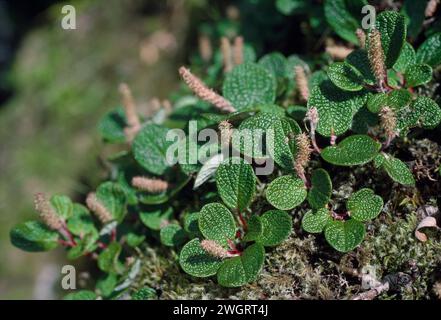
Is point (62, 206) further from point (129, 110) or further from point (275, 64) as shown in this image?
point (275, 64)

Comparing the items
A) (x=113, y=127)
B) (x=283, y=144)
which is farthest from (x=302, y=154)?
(x=113, y=127)

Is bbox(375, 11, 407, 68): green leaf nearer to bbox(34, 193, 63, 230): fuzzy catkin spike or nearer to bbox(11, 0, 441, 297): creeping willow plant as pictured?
bbox(11, 0, 441, 297): creeping willow plant

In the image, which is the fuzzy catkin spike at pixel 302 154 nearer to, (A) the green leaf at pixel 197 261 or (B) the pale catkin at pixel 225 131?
(B) the pale catkin at pixel 225 131

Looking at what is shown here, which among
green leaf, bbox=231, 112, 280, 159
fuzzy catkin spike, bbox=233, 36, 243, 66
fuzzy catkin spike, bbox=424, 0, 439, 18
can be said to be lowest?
green leaf, bbox=231, 112, 280, 159

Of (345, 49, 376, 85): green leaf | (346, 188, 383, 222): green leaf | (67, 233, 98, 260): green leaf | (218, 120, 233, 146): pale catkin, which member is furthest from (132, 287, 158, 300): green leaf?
(345, 49, 376, 85): green leaf

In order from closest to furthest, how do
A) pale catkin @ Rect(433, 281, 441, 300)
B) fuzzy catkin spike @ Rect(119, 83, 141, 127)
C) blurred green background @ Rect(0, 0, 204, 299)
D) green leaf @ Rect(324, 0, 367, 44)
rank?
1. pale catkin @ Rect(433, 281, 441, 300)
2. green leaf @ Rect(324, 0, 367, 44)
3. fuzzy catkin spike @ Rect(119, 83, 141, 127)
4. blurred green background @ Rect(0, 0, 204, 299)

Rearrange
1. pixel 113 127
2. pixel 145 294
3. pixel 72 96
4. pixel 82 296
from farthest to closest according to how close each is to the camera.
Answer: pixel 72 96 < pixel 113 127 < pixel 82 296 < pixel 145 294
